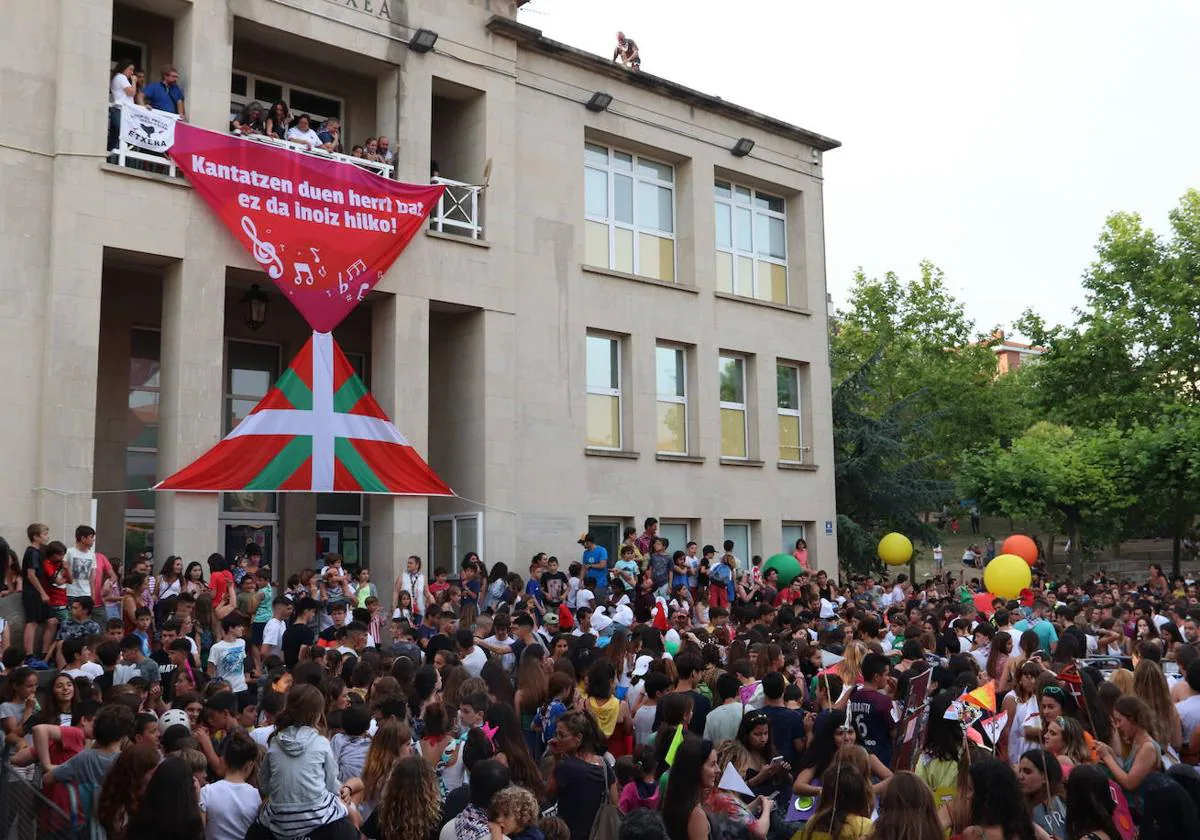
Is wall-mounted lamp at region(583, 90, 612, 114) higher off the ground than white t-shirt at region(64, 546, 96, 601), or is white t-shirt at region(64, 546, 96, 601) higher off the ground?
wall-mounted lamp at region(583, 90, 612, 114)

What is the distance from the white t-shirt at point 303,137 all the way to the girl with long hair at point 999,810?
15.7 meters

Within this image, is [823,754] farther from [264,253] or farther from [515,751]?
[264,253]

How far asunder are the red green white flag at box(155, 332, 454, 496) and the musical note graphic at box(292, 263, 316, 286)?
823 mm

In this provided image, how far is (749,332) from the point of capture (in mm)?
25359

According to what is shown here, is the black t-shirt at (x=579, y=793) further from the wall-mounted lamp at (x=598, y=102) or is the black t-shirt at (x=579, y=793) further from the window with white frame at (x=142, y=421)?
the wall-mounted lamp at (x=598, y=102)

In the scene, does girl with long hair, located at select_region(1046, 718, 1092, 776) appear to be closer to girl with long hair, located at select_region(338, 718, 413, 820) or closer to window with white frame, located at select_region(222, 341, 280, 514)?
girl with long hair, located at select_region(338, 718, 413, 820)

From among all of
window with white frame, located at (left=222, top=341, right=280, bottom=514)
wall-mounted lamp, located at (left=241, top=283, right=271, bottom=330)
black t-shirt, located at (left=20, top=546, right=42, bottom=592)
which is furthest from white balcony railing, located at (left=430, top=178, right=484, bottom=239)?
black t-shirt, located at (left=20, top=546, right=42, bottom=592)

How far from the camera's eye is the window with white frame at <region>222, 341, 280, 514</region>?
20.3 meters

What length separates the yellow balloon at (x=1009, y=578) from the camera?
67.5 feet

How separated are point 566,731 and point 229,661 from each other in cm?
559

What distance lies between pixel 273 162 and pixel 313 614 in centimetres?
769

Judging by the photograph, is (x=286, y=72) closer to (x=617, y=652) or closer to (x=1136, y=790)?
(x=617, y=652)

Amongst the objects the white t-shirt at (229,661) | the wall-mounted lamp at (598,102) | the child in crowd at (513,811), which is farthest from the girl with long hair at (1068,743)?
the wall-mounted lamp at (598,102)

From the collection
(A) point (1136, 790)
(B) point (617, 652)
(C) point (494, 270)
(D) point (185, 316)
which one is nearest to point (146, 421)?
(D) point (185, 316)
